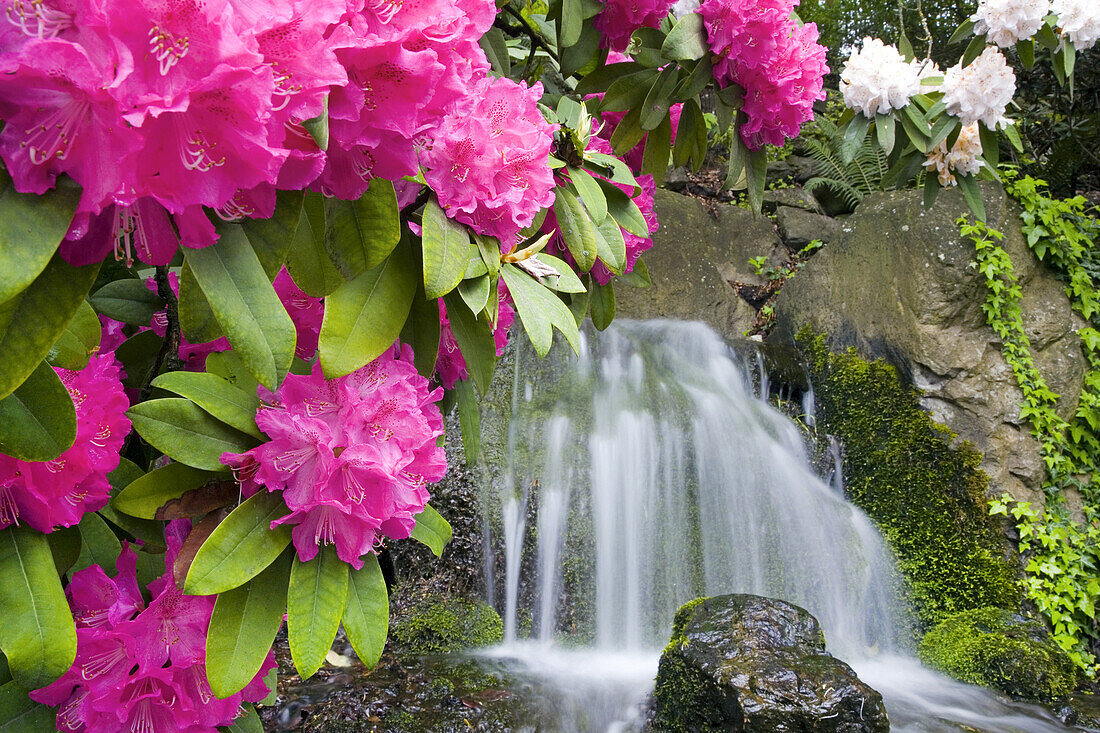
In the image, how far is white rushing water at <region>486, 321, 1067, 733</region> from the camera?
3.89 metres

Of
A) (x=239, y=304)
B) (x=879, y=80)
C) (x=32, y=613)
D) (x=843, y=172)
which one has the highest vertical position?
(x=843, y=172)

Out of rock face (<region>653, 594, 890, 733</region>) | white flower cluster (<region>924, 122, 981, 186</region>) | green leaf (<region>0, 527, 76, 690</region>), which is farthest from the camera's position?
Answer: rock face (<region>653, 594, 890, 733</region>)

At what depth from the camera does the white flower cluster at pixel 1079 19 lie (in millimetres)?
1761

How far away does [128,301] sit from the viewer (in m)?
0.96

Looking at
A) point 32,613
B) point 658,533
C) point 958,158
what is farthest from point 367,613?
point 658,533

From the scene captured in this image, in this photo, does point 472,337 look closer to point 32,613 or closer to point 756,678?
point 32,613

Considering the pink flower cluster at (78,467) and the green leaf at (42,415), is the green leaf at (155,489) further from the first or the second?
the green leaf at (42,415)

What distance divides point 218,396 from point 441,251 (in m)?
0.28

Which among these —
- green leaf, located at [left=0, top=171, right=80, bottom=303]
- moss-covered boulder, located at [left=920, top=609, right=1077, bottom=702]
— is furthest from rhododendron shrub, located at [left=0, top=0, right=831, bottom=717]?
moss-covered boulder, located at [left=920, top=609, right=1077, bottom=702]

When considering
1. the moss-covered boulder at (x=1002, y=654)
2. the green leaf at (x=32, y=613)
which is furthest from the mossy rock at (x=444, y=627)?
the green leaf at (x=32, y=613)

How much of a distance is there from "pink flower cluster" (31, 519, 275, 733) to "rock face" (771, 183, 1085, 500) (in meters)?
4.80

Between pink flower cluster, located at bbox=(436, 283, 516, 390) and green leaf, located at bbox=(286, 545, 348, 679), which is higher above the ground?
pink flower cluster, located at bbox=(436, 283, 516, 390)

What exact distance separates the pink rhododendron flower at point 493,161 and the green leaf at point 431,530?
36cm

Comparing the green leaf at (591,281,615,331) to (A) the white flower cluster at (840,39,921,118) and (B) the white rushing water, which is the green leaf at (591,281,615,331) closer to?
(A) the white flower cluster at (840,39,921,118)
